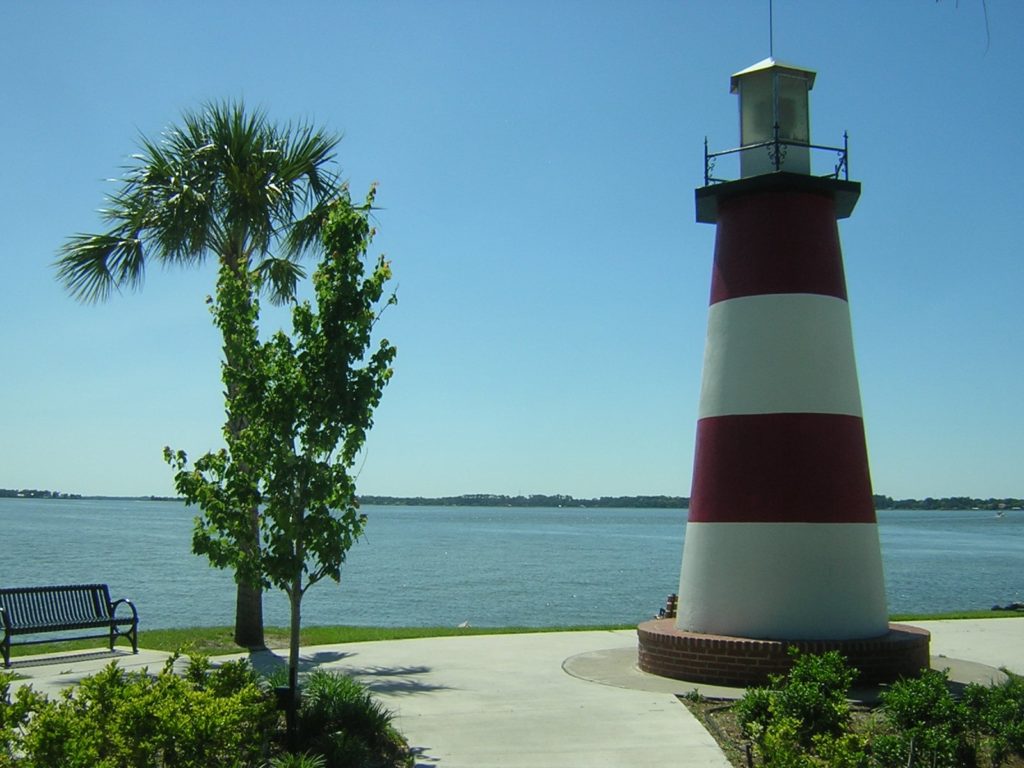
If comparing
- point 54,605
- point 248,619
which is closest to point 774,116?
point 248,619

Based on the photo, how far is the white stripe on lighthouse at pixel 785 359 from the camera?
12516 mm

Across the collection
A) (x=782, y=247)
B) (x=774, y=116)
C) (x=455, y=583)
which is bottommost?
(x=455, y=583)

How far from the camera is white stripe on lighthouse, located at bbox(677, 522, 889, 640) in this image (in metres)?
12.2

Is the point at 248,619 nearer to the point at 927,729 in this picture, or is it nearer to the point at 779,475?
the point at 779,475

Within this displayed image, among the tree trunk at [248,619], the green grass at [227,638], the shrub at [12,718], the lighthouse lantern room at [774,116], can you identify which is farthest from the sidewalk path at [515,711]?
the lighthouse lantern room at [774,116]

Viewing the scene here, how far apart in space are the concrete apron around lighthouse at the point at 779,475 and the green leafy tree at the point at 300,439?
202 inches

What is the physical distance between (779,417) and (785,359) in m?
0.71

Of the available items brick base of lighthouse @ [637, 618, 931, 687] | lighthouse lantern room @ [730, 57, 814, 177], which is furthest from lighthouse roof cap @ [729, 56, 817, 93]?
brick base of lighthouse @ [637, 618, 931, 687]

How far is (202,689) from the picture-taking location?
28.0 ft

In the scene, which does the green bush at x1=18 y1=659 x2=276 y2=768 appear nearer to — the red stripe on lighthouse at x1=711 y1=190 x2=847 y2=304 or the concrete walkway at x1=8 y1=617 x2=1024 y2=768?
the concrete walkway at x1=8 y1=617 x2=1024 y2=768

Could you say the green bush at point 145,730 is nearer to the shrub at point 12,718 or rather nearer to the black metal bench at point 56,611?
the shrub at point 12,718

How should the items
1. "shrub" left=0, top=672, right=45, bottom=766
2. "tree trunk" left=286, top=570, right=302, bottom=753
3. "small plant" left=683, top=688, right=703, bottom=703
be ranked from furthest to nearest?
"small plant" left=683, top=688, right=703, bottom=703, "tree trunk" left=286, top=570, right=302, bottom=753, "shrub" left=0, top=672, right=45, bottom=766

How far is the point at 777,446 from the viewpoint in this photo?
12.4 meters

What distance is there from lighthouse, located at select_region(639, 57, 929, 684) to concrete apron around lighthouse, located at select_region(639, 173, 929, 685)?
0.05 ft
